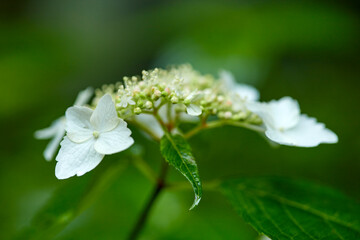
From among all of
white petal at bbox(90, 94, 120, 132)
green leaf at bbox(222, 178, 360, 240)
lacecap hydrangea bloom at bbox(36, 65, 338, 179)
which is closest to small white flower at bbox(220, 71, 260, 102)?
lacecap hydrangea bloom at bbox(36, 65, 338, 179)

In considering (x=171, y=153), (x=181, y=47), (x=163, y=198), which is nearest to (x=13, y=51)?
(x=181, y=47)

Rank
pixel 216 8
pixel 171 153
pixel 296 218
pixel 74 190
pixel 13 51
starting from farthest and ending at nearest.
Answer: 1. pixel 216 8
2. pixel 13 51
3. pixel 74 190
4. pixel 296 218
5. pixel 171 153

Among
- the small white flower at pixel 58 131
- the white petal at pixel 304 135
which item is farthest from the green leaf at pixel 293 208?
the small white flower at pixel 58 131

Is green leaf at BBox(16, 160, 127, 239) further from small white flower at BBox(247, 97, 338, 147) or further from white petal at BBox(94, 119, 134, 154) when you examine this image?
small white flower at BBox(247, 97, 338, 147)

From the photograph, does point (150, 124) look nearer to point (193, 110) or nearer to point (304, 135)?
point (193, 110)

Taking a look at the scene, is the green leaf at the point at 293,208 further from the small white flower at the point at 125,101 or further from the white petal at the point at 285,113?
the small white flower at the point at 125,101

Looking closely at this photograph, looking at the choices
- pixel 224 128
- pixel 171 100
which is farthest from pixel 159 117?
pixel 224 128

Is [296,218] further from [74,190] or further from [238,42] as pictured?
[238,42]
